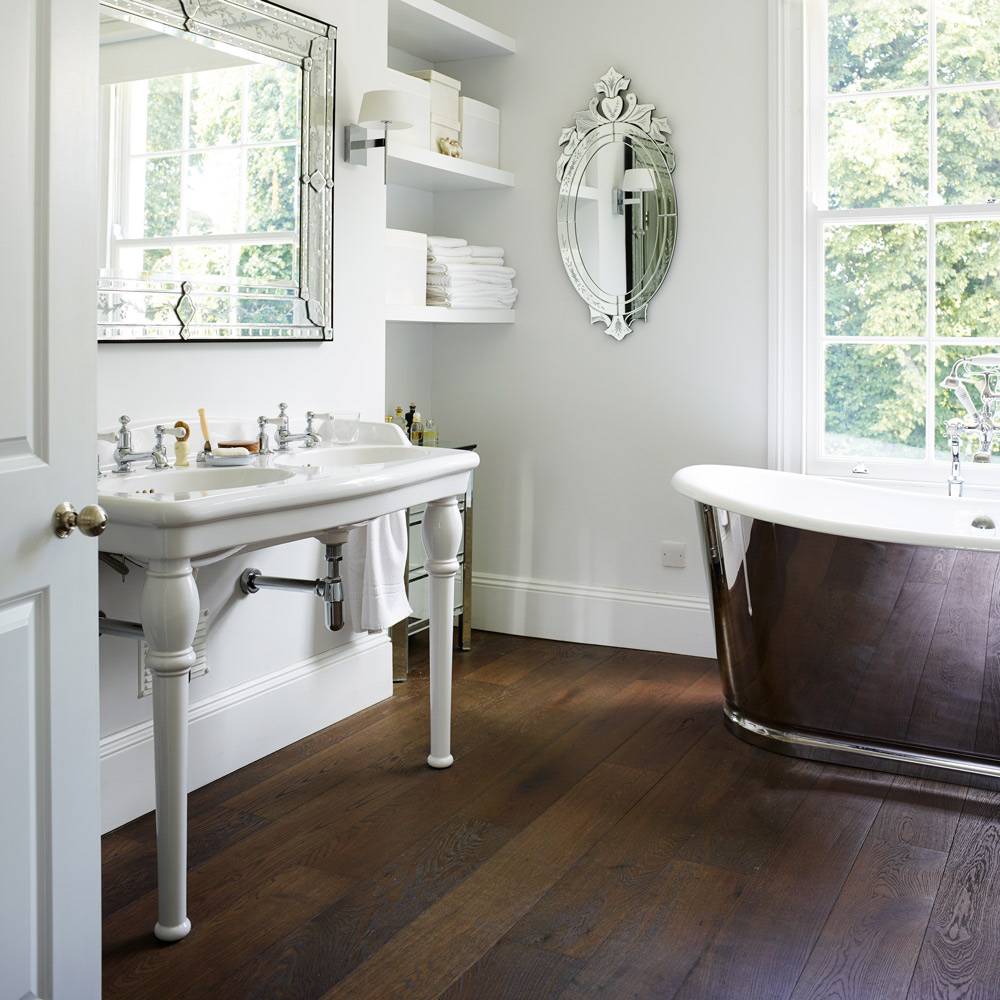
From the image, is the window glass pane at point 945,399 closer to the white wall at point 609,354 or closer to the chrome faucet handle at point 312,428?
the white wall at point 609,354

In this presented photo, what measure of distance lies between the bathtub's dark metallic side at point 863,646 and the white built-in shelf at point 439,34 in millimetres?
1964

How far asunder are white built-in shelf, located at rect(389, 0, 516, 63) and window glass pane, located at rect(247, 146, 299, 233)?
0.92 meters

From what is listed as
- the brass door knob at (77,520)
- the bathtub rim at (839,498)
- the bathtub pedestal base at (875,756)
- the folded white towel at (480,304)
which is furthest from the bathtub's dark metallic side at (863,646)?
the brass door knob at (77,520)

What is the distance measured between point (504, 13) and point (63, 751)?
3555mm

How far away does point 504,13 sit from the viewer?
4387 millimetres

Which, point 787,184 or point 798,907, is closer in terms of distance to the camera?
point 798,907

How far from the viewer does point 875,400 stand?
3910 mm

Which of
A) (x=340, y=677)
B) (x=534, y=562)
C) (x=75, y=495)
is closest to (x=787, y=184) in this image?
(x=534, y=562)

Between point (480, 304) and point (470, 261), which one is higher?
point (470, 261)

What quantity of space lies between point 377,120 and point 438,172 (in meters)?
0.77

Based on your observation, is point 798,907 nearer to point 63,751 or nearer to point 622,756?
point 622,756

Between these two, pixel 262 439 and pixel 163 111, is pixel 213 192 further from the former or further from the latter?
pixel 262 439

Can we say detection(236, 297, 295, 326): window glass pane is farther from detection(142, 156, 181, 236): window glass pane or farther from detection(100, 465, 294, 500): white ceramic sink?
detection(100, 465, 294, 500): white ceramic sink

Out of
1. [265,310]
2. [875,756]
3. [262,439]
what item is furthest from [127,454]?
[875,756]
